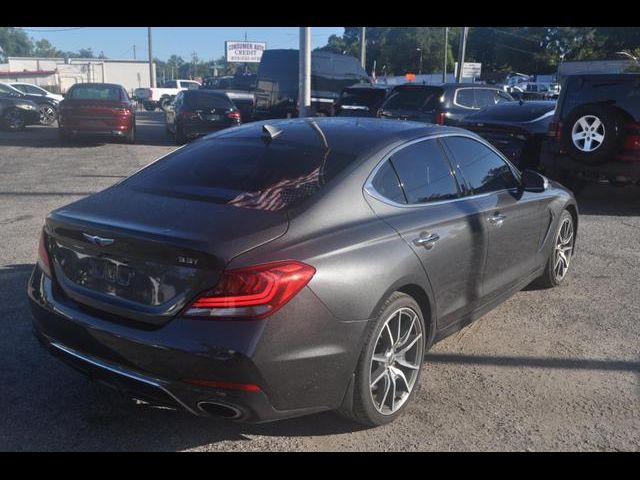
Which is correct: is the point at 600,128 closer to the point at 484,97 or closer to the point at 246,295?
the point at 484,97

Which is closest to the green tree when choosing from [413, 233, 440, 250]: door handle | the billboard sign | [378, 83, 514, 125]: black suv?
the billboard sign

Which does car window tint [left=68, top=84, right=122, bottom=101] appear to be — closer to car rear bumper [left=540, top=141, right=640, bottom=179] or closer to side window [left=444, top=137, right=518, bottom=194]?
car rear bumper [left=540, top=141, right=640, bottom=179]

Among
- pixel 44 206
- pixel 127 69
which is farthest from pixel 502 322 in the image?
pixel 127 69

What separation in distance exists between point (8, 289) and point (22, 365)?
61.0 inches

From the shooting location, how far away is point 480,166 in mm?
4527

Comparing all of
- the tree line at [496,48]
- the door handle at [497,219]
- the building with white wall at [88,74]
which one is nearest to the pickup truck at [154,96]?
the building with white wall at [88,74]

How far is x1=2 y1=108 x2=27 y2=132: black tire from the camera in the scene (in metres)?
20.6

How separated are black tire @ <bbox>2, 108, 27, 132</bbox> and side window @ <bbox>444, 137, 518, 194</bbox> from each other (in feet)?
64.9

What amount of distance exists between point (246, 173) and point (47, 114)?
21.6 m

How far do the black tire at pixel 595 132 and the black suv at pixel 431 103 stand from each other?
10.6 ft

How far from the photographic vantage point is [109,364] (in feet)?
9.72

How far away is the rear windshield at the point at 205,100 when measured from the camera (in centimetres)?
1680

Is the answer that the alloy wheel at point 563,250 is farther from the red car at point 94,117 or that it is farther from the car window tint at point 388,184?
the red car at point 94,117
